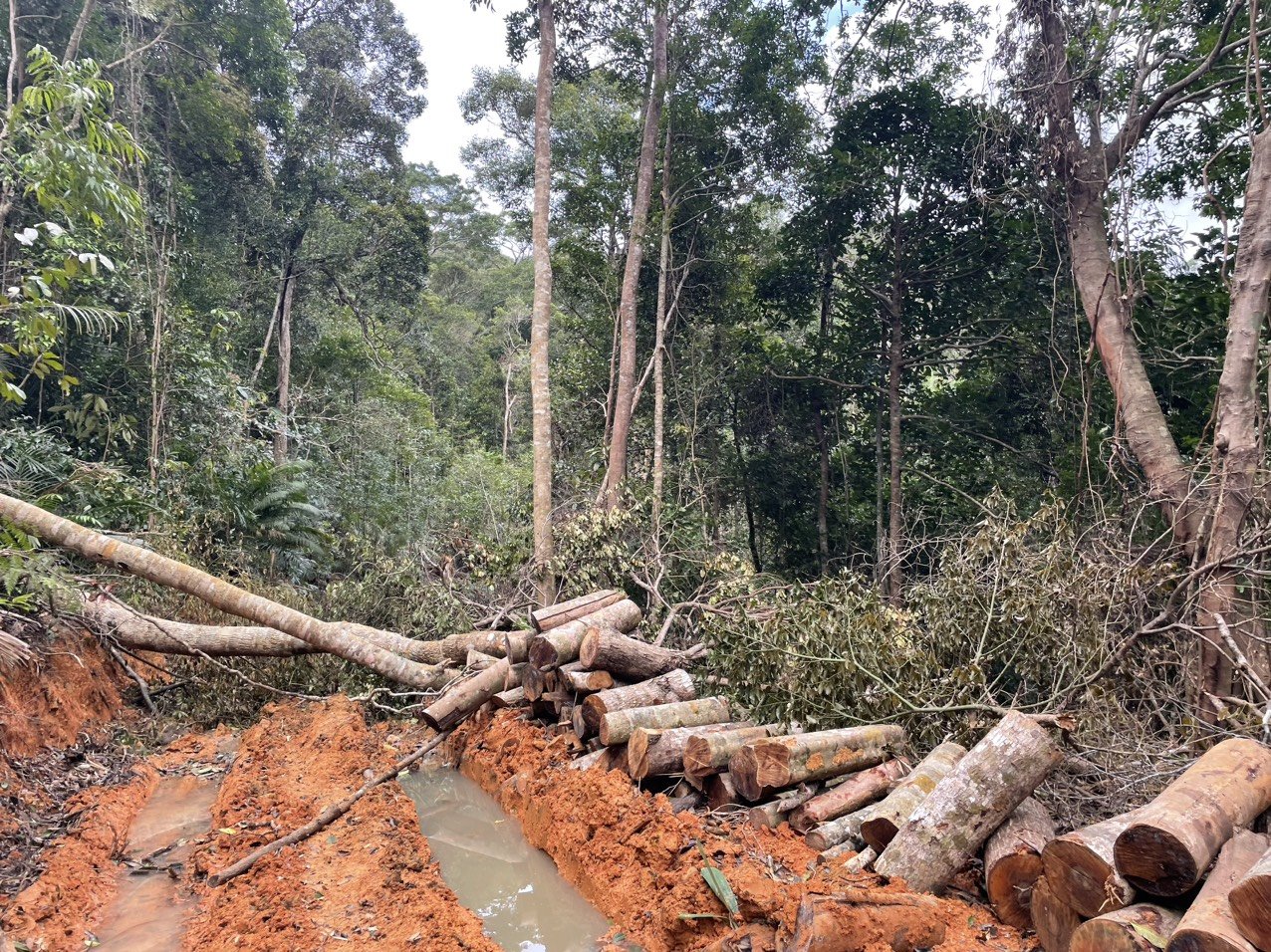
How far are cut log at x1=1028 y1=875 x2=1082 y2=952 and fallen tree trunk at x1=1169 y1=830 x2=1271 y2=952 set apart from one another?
1.79 ft

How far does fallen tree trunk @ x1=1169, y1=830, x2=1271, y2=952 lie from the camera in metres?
2.17

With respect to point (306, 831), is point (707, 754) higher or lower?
higher

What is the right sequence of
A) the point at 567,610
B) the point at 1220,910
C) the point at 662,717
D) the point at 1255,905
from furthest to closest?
1. the point at 567,610
2. the point at 662,717
3. the point at 1220,910
4. the point at 1255,905

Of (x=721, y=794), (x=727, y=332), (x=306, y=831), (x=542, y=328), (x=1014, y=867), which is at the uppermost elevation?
(x=727, y=332)

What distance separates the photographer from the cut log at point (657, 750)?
468cm

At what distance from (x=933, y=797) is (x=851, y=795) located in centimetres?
75

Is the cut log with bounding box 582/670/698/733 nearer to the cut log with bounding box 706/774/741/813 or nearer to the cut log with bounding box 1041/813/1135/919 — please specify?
the cut log with bounding box 706/774/741/813

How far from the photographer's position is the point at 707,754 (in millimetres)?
4473

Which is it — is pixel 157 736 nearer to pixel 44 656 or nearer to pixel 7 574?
pixel 44 656

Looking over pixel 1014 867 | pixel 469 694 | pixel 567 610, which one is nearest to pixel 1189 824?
pixel 1014 867

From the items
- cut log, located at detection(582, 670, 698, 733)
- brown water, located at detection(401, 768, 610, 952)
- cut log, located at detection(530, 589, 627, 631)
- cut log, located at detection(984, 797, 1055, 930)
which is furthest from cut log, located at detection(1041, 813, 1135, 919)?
cut log, located at detection(530, 589, 627, 631)

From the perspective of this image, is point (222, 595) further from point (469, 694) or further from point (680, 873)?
point (680, 873)

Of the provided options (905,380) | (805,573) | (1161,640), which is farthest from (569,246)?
(1161,640)

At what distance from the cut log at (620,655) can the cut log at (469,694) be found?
2.54ft
